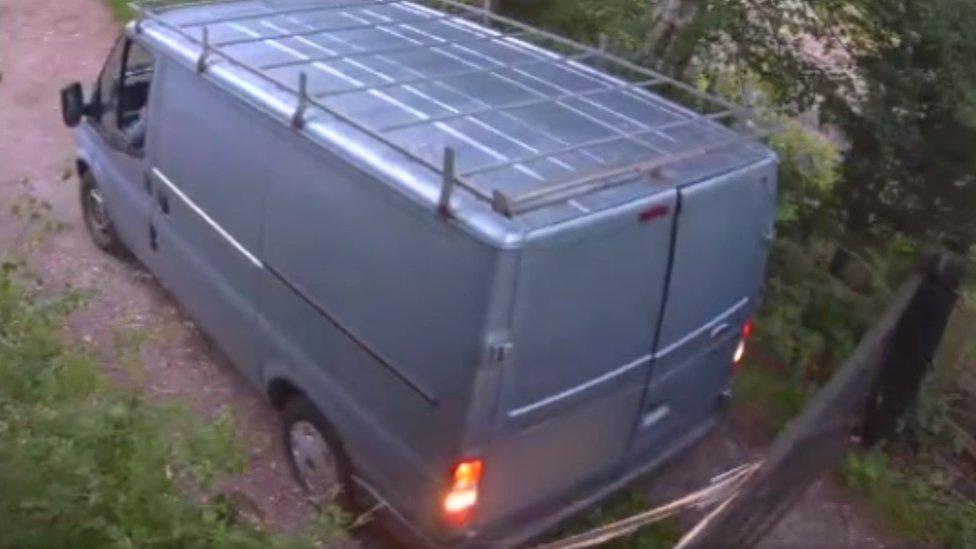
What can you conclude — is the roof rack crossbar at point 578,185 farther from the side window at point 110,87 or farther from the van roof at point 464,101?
the side window at point 110,87

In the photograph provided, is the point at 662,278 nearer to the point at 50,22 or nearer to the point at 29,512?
the point at 29,512

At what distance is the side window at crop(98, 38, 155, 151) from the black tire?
76 centimetres

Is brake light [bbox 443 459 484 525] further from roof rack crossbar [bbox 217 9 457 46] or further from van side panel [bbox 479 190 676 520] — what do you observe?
roof rack crossbar [bbox 217 9 457 46]

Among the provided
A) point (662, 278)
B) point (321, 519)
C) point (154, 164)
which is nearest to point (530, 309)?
point (662, 278)

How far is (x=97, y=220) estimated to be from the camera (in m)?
7.70

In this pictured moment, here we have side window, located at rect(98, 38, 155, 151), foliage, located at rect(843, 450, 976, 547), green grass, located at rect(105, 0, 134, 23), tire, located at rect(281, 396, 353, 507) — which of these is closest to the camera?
tire, located at rect(281, 396, 353, 507)

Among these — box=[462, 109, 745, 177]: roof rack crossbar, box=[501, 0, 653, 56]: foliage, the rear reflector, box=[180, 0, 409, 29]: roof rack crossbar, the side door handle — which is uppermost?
box=[462, 109, 745, 177]: roof rack crossbar

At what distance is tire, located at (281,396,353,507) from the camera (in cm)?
515

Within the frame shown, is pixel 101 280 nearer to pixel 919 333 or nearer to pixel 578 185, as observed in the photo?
pixel 578 185

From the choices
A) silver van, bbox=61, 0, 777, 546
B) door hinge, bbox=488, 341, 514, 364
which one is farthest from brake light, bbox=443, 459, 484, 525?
door hinge, bbox=488, 341, 514, 364

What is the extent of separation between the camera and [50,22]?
12.1 meters

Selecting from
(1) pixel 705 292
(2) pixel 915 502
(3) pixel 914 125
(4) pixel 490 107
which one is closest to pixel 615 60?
(4) pixel 490 107

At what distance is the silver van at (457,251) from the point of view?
412 centimetres

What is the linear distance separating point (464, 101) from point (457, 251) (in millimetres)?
1159
